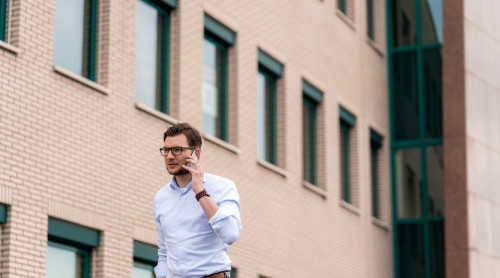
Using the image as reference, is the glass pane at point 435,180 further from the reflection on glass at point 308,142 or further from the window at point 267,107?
the window at point 267,107

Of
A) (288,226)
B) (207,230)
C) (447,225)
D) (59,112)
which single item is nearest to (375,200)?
(447,225)

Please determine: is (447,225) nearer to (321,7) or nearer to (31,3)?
(321,7)

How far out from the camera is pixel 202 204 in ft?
20.9

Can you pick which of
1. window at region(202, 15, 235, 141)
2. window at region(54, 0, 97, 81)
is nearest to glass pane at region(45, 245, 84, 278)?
window at region(54, 0, 97, 81)

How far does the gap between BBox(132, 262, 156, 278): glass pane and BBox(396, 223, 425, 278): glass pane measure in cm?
1208

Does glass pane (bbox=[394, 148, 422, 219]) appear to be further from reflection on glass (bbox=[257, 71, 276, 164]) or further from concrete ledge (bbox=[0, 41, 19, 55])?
concrete ledge (bbox=[0, 41, 19, 55])

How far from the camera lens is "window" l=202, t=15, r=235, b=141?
19.3 m

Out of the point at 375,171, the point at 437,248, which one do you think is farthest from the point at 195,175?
the point at 375,171

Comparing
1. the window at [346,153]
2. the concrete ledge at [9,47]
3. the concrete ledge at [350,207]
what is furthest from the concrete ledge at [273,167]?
the concrete ledge at [9,47]

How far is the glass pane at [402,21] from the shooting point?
29.0 metres

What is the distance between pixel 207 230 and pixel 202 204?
283 millimetres

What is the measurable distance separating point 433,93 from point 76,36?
14.3 metres

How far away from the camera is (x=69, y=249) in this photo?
15.0m

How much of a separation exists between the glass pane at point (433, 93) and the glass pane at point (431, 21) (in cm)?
33
